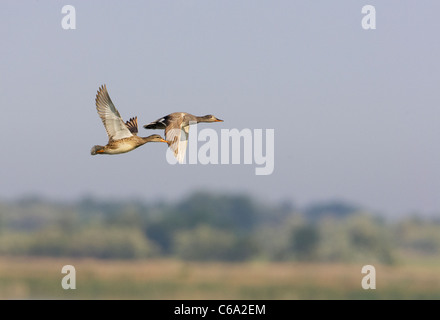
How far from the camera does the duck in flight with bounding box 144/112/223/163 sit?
28.5 feet

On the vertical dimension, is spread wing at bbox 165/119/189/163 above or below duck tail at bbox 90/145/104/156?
above

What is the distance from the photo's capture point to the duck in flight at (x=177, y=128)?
28.5 feet

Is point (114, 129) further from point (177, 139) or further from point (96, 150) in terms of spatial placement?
point (177, 139)

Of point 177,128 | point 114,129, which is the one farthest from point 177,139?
point 114,129

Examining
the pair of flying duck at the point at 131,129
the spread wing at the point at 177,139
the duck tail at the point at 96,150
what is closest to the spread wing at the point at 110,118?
the pair of flying duck at the point at 131,129

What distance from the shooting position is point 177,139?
8.77 metres

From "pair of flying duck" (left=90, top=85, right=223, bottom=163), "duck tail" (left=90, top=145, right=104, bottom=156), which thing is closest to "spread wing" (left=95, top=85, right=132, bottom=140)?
"pair of flying duck" (left=90, top=85, right=223, bottom=163)

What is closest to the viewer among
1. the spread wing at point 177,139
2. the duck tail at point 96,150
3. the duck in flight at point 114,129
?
the duck tail at point 96,150

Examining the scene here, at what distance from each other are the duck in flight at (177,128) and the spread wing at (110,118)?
584 mm

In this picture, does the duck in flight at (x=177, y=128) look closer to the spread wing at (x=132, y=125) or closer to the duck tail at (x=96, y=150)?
the spread wing at (x=132, y=125)

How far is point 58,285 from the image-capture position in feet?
77.8

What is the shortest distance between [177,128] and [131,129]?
531mm

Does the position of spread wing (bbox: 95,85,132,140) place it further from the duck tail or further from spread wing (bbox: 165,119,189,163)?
spread wing (bbox: 165,119,189,163)
